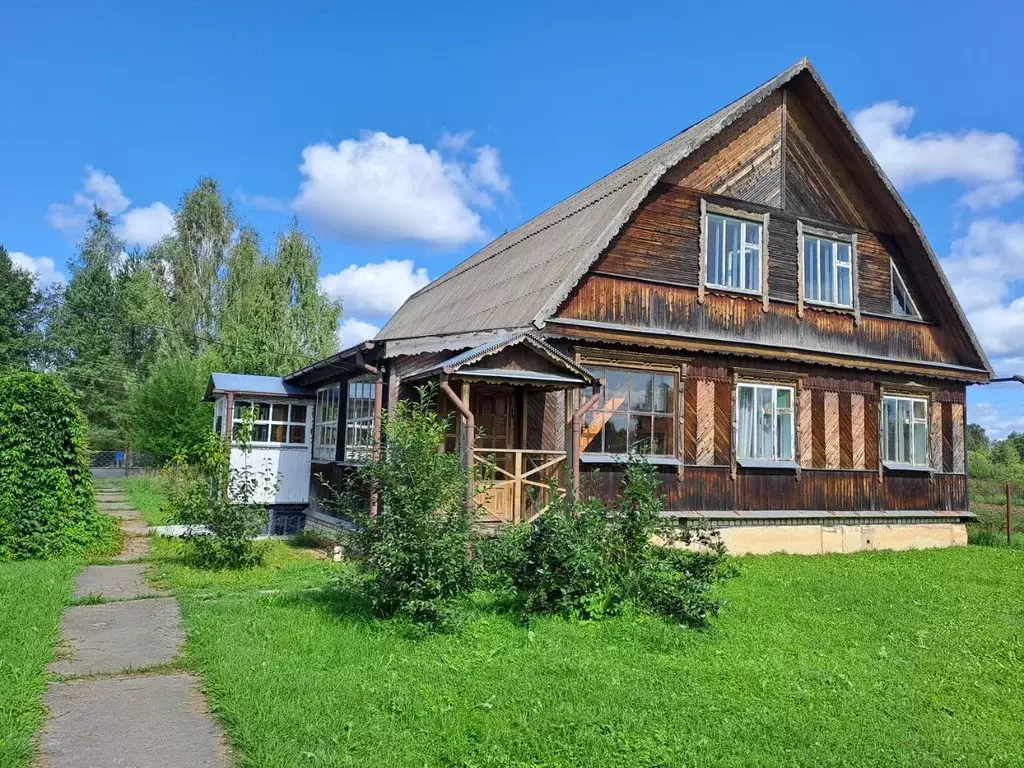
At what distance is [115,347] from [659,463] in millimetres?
48684

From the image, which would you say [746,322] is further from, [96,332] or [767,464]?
[96,332]

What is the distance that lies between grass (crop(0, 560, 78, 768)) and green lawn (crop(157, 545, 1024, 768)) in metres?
1.13

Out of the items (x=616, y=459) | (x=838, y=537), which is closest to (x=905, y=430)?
(x=838, y=537)

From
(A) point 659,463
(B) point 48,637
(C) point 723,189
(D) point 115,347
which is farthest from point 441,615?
(D) point 115,347

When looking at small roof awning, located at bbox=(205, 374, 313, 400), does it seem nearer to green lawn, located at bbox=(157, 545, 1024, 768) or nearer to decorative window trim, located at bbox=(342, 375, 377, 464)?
decorative window trim, located at bbox=(342, 375, 377, 464)

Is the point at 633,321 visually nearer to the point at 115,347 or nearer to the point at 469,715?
the point at 469,715

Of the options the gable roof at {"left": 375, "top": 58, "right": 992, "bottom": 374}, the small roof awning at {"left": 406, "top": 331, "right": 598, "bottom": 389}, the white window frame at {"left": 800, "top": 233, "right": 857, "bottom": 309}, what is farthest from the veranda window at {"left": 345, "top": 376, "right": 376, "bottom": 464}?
the white window frame at {"left": 800, "top": 233, "right": 857, "bottom": 309}

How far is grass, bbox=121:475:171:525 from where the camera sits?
58.5ft

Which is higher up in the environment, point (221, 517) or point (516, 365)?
point (516, 365)

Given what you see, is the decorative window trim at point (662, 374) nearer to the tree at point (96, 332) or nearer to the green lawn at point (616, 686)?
the green lawn at point (616, 686)

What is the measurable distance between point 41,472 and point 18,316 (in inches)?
2002

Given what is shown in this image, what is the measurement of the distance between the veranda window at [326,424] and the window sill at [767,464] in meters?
7.78

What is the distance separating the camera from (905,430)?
16375mm

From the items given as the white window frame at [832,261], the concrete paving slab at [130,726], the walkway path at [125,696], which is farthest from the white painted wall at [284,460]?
the white window frame at [832,261]
